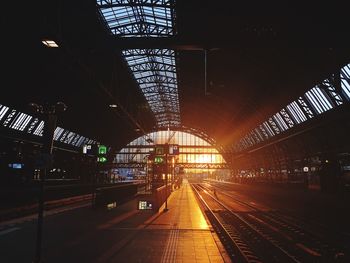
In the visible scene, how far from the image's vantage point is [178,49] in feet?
48.7

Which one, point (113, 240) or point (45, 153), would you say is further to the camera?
point (113, 240)

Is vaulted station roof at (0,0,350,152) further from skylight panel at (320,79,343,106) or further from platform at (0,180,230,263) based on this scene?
platform at (0,180,230,263)

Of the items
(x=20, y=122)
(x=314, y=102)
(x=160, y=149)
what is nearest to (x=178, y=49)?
(x=160, y=149)

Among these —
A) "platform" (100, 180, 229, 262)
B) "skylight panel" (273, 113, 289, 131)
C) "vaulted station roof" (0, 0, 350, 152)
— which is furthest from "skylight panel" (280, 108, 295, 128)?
"platform" (100, 180, 229, 262)

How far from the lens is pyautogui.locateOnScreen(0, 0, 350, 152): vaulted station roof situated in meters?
15.2

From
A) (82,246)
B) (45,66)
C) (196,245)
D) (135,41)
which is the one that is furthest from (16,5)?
(196,245)

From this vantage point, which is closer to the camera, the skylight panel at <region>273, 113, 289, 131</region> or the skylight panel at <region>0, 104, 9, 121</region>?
the skylight panel at <region>0, 104, 9, 121</region>

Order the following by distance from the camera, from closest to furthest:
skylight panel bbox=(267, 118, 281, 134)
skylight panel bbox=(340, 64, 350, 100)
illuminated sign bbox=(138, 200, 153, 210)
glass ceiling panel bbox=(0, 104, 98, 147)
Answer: illuminated sign bbox=(138, 200, 153, 210) → skylight panel bbox=(340, 64, 350, 100) → glass ceiling panel bbox=(0, 104, 98, 147) → skylight panel bbox=(267, 118, 281, 134)

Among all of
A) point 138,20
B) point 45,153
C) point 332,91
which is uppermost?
point 138,20

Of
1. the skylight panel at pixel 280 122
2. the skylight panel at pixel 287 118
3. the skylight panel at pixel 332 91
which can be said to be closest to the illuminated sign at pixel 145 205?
the skylight panel at pixel 332 91

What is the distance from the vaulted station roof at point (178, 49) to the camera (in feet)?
49.8

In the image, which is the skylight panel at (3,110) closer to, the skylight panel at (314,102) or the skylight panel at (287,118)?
the skylight panel at (287,118)

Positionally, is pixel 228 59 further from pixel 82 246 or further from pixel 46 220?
pixel 82 246

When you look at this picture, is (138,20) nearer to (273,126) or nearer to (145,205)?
(145,205)
